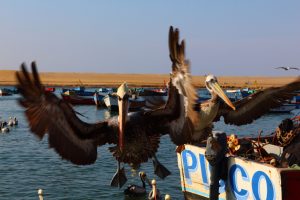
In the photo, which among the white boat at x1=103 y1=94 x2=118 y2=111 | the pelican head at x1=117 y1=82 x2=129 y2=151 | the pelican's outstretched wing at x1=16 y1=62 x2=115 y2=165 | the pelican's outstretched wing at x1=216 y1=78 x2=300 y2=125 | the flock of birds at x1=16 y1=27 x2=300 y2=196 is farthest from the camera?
the white boat at x1=103 y1=94 x2=118 y2=111

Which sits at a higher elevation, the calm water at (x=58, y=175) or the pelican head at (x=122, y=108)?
the pelican head at (x=122, y=108)

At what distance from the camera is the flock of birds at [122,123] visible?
16.8ft

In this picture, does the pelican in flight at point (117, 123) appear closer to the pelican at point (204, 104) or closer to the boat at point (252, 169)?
the pelican at point (204, 104)

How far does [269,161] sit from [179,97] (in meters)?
7.10

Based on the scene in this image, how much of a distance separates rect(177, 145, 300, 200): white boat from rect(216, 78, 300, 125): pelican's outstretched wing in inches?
78.6

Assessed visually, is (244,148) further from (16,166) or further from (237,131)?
(237,131)

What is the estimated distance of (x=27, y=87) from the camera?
5.38m

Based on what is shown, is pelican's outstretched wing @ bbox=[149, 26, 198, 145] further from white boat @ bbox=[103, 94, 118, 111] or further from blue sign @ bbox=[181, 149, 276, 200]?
white boat @ bbox=[103, 94, 118, 111]

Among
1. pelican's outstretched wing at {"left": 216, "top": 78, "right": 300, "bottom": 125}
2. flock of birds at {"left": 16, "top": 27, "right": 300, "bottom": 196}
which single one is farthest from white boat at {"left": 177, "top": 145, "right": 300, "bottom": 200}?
flock of birds at {"left": 16, "top": 27, "right": 300, "bottom": 196}

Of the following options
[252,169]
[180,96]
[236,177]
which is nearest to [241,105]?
[252,169]

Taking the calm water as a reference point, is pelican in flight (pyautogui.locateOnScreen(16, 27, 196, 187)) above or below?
above

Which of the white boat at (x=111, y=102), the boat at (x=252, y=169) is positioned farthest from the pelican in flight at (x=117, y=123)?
the white boat at (x=111, y=102)

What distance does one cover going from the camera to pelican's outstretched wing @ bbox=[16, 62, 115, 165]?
5.35 meters

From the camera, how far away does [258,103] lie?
9266 mm
